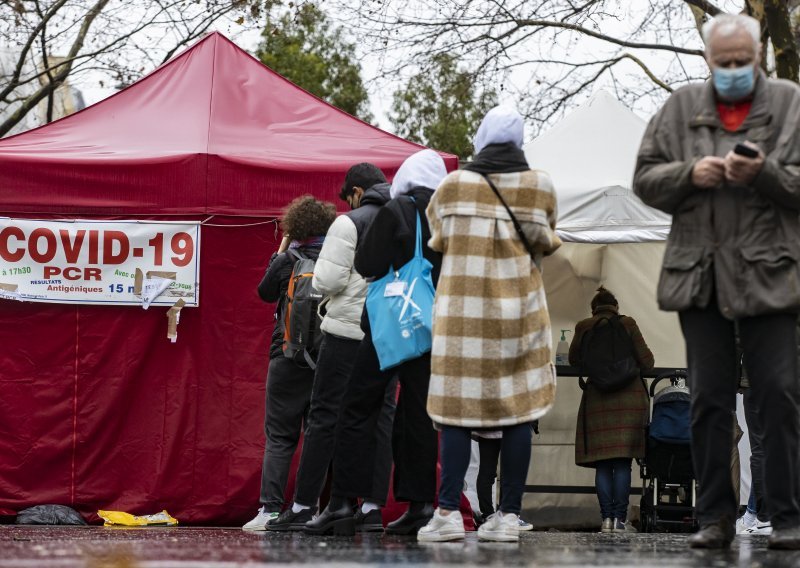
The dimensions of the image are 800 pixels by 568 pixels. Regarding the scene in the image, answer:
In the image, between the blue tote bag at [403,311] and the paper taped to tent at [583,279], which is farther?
the paper taped to tent at [583,279]

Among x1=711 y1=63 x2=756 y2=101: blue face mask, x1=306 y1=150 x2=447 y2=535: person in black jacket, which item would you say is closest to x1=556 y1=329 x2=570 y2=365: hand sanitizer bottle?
x1=306 y1=150 x2=447 y2=535: person in black jacket

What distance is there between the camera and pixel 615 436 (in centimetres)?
930

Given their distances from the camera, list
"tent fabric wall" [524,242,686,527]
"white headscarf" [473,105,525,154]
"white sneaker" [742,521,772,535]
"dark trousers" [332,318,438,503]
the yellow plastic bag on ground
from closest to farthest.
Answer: "white headscarf" [473,105,525,154] < "dark trousers" [332,318,438,503] < "white sneaker" [742,521,772,535] < the yellow plastic bag on ground < "tent fabric wall" [524,242,686,527]

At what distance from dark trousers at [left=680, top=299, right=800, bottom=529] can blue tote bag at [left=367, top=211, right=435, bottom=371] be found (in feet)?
4.74

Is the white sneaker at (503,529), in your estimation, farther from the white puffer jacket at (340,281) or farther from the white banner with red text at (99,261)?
the white banner with red text at (99,261)

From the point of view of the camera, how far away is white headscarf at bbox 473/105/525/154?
210 inches

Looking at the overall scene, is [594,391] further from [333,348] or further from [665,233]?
[333,348]

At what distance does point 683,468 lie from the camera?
932cm

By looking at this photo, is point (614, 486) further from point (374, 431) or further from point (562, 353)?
point (374, 431)

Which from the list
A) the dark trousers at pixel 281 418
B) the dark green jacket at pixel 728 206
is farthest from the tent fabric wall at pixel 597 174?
the dark green jacket at pixel 728 206

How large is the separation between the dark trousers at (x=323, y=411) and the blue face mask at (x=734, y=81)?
98.5 inches

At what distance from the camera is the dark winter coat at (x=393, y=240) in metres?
5.71

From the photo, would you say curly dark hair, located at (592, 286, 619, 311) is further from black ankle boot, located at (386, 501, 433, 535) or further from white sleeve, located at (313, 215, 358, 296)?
black ankle boot, located at (386, 501, 433, 535)

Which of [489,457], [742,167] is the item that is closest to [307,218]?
[489,457]
